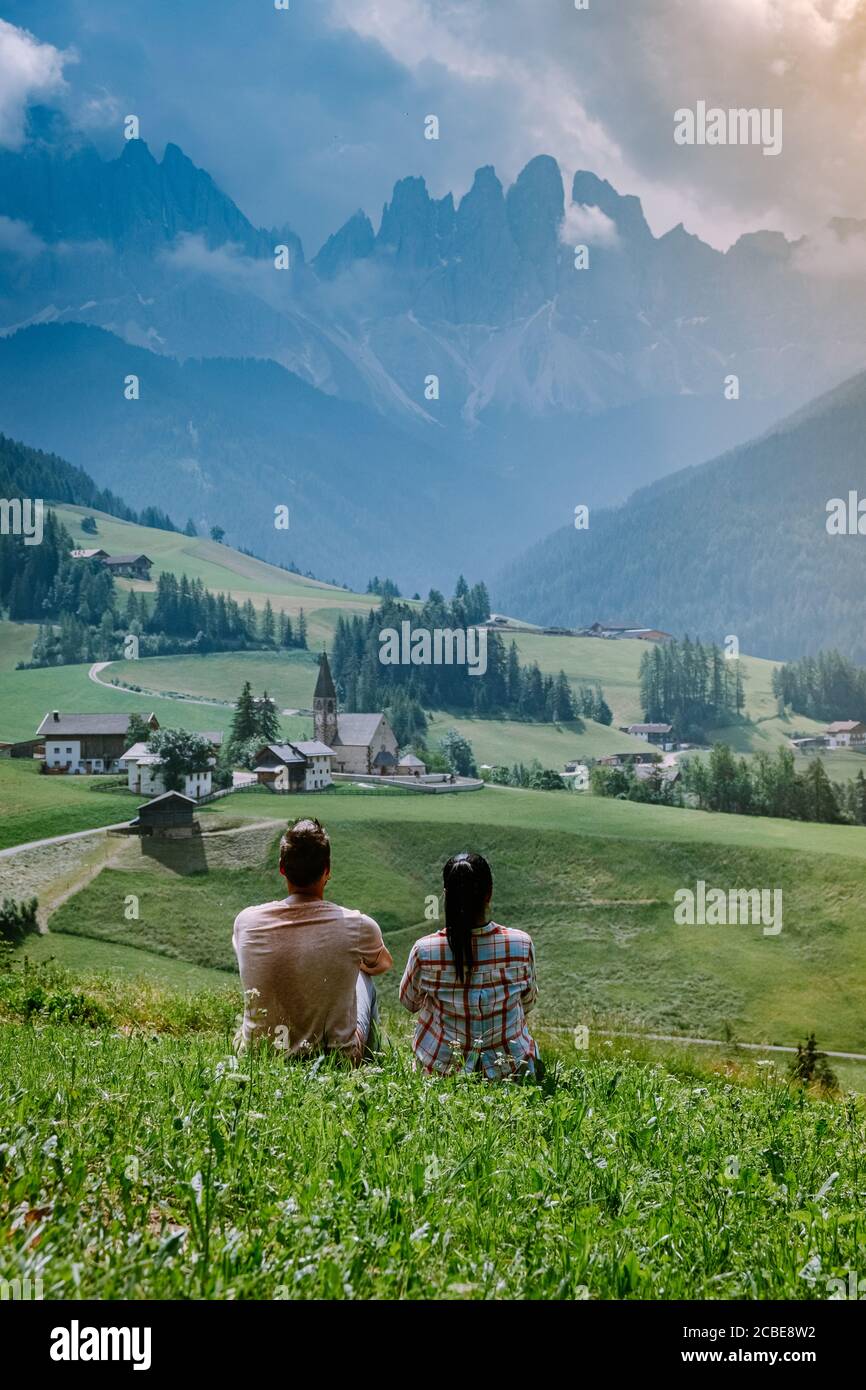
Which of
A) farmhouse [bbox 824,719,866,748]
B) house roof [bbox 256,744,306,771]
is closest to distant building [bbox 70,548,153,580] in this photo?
house roof [bbox 256,744,306,771]

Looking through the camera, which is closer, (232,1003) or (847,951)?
(232,1003)

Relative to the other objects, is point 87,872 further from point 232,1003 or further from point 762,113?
point 762,113

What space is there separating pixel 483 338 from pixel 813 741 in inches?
280

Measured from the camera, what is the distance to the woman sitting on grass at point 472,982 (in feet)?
11.3

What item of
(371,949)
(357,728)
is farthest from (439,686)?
(371,949)

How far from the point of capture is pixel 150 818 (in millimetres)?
11695

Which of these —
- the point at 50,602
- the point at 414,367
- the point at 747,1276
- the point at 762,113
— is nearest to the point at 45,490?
Result: the point at 50,602

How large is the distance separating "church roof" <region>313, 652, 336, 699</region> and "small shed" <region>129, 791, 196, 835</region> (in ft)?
6.20

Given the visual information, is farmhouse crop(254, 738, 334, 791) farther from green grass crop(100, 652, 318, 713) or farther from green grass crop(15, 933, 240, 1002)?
green grass crop(15, 933, 240, 1002)

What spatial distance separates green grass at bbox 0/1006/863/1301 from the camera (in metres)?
1.63

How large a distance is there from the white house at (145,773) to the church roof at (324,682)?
1694mm

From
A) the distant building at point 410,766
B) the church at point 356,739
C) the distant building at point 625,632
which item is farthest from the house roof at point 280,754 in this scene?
the distant building at point 625,632

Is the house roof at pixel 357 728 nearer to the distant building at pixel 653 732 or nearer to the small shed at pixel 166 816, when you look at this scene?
the small shed at pixel 166 816

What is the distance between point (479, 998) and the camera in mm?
3467
